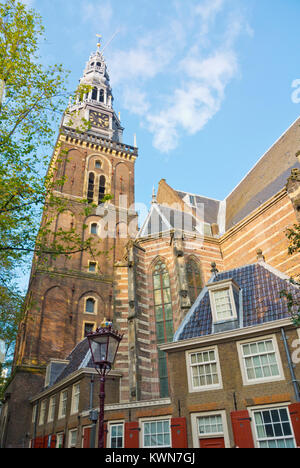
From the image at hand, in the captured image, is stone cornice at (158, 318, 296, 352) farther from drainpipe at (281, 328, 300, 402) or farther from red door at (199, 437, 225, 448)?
red door at (199, 437, 225, 448)

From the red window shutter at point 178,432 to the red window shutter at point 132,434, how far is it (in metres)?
1.38

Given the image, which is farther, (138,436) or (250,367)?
(138,436)

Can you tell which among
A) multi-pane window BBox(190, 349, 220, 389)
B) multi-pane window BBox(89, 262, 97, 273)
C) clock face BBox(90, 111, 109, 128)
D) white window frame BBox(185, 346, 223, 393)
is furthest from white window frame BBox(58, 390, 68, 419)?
clock face BBox(90, 111, 109, 128)

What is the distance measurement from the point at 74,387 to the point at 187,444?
24.2ft

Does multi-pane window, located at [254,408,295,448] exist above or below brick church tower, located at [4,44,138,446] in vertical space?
below

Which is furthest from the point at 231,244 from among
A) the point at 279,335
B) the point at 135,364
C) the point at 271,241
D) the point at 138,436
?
the point at 138,436

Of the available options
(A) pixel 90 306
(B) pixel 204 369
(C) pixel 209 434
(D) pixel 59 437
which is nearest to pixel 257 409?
(C) pixel 209 434

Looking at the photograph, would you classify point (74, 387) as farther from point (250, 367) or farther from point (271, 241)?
point (271, 241)

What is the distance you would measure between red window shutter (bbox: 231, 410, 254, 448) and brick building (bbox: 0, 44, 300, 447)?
271 mm

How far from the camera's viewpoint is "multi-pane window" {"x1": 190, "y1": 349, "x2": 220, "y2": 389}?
11.7 metres

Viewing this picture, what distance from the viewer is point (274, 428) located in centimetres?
1018

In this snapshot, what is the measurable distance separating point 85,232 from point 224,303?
70.3 ft

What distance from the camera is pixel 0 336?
57.4 feet

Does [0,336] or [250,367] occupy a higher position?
[0,336]
